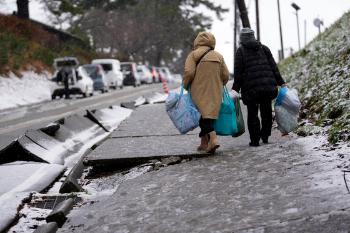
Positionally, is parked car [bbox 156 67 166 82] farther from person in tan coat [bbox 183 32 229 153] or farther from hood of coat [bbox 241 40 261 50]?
person in tan coat [bbox 183 32 229 153]

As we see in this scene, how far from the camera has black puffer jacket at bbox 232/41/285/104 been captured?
25.0 feet

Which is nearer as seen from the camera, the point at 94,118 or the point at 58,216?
the point at 58,216

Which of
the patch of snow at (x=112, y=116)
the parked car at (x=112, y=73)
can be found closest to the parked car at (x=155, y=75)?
the parked car at (x=112, y=73)

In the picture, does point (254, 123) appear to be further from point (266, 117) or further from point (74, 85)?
point (74, 85)

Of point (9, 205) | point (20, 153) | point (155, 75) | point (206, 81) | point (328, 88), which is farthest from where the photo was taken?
point (155, 75)

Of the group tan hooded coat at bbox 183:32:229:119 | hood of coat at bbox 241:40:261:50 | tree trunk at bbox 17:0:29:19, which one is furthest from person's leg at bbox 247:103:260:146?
tree trunk at bbox 17:0:29:19

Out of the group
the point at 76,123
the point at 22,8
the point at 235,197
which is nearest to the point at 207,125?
the point at 235,197

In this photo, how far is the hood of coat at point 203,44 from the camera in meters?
7.46

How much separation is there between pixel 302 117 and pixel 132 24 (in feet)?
216

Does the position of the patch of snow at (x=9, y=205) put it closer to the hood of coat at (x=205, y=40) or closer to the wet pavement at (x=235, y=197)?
the wet pavement at (x=235, y=197)

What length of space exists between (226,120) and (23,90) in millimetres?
22664

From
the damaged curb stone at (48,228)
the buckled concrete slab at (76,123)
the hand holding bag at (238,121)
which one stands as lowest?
the buckled concrete slab at (76,123)

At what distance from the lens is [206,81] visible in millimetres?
7398

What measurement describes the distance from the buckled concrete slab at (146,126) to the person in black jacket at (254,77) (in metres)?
2.77
